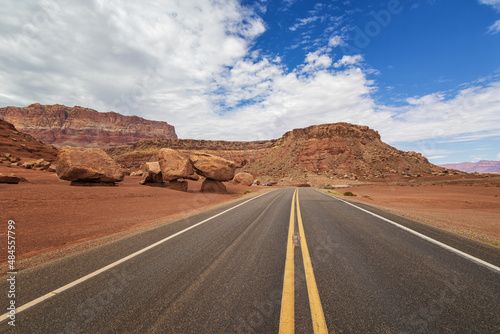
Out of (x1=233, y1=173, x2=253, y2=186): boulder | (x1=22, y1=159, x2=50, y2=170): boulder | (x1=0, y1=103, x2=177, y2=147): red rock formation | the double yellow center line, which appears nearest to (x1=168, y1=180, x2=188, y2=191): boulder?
(x1=22, y1=159, x2=50, y2=170): boulder

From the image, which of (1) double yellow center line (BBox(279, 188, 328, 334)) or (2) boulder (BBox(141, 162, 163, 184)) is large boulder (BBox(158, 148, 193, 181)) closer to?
(2) boulder (BBox(141, 162, 163, 184))

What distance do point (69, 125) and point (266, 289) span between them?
20366cm

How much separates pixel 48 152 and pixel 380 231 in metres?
54.5

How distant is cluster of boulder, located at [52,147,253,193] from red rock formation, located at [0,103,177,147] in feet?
522

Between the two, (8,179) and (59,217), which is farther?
(8,179)

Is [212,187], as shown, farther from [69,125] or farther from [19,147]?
[69,125]

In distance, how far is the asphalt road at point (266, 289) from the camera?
225 centimetres

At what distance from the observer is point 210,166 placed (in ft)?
78.0

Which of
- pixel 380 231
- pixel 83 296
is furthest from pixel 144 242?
pixel 380 231

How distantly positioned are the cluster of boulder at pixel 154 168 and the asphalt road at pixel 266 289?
1464 centimetres

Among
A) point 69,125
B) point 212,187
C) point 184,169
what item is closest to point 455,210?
point 212,187

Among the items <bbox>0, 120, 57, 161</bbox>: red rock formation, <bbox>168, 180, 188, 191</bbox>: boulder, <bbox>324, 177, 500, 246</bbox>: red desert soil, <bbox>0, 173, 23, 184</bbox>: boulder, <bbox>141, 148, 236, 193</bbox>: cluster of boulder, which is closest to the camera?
<bbox>324, 177, 500, 246</bbox>: red desert soil

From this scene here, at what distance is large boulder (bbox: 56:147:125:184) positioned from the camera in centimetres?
1550

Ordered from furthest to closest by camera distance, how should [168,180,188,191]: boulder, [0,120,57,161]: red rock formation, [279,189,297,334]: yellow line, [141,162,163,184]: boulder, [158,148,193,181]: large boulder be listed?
1. [0,120,57,161]: red rock formation
2. [141,162,163,184]: boulder
3. [168,180,188,191]: boulder
4. [158,148,193,181]: large boulder
5. [279,189,297,334]: yellow line
